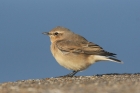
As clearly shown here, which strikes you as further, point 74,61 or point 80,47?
point 80,47

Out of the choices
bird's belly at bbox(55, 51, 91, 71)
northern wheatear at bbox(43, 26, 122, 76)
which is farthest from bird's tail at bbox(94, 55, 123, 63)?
bird's belly at bbox(55, 51, 91, 71)

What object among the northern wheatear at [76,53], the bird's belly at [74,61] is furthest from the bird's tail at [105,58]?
the bird's belly at [74,61]

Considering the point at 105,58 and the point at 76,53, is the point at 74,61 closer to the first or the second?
the point at 76,53

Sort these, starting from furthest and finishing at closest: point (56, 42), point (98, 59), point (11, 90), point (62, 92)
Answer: point (56, 42) → point (98, 59) → point (11, 90) → point (62, 92)

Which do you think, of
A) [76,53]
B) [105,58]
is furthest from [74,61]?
[105,58]

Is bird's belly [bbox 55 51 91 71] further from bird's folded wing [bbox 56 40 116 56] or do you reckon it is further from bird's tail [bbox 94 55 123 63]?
bird's tail [bbox 94 55 123 63]

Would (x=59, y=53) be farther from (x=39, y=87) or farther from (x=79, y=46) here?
(x=39, y=87)

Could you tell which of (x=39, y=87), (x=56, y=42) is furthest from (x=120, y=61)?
(x=39, y=87)
